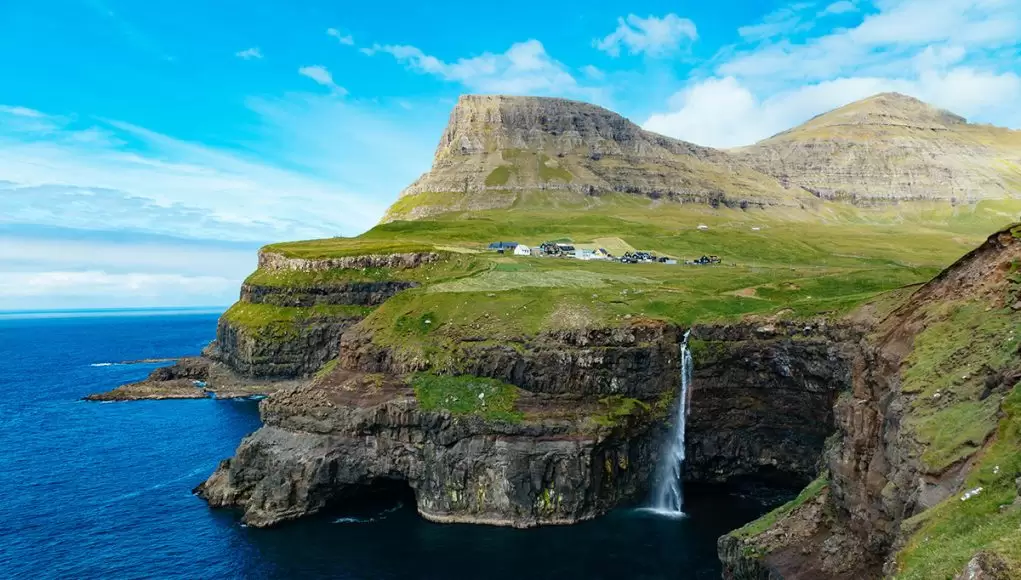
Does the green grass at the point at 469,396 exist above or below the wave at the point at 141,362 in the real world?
above

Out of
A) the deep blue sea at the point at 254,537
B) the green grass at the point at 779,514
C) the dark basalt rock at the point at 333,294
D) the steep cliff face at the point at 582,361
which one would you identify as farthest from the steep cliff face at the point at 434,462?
the dark basalt rock at the point at 333,294

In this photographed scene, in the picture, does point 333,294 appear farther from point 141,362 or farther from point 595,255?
point 141,362

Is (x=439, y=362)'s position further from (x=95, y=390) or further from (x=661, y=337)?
(x=95, y=390)

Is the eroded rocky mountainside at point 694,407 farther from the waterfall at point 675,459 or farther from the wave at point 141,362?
the wave at point 141,362

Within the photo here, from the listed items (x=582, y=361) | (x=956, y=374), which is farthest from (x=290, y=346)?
(x=956, y=374)

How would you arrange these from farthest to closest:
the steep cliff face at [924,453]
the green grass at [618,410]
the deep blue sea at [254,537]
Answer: the green grass at [618,410] → the deep blue sea at [254,537] → the steep cliff face at [924,453]

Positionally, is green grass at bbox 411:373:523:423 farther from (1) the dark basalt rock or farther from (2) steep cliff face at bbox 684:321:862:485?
(1) the dark basalt rock
